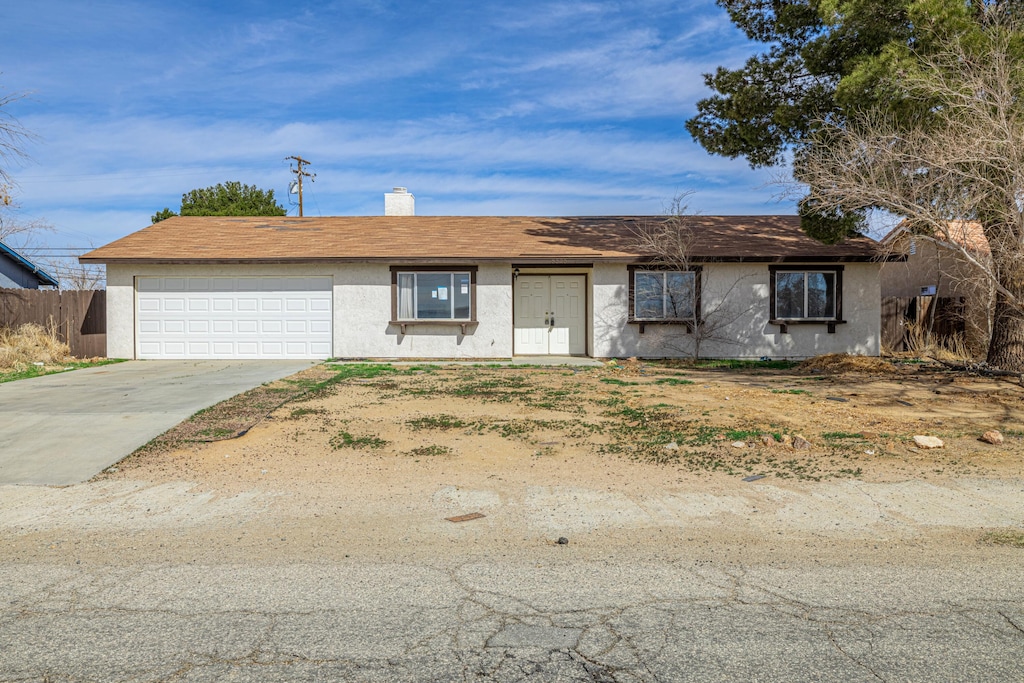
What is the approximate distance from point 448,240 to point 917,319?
13449mm

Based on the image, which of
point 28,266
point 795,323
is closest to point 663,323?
point 795,323

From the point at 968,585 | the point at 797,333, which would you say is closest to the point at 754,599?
the point at 968,585

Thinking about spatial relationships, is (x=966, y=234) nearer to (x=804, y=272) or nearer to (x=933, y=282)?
(x=804, y=272)

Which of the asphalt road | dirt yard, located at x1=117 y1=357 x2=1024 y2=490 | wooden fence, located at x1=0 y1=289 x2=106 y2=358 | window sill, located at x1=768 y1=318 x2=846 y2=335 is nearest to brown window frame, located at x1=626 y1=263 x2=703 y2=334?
window sill, located at x1=768 y1=318 x2=846 y2=335

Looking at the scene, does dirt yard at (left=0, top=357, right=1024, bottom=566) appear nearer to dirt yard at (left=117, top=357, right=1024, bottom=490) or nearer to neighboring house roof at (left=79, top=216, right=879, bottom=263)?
dirt yard at (left=117, top=357, right=1024, bottom=490)

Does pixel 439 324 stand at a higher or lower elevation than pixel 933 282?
lower

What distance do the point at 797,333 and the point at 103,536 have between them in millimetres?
17020

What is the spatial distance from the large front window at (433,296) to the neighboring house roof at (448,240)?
59 centimetres

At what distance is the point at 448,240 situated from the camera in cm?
1945

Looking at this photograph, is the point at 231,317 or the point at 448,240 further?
the point at 448,240

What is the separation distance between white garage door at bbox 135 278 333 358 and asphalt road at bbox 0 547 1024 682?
14.3m

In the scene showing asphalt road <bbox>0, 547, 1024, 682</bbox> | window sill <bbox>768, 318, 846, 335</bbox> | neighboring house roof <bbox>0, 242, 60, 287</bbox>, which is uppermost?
neighboring house roof <bbox>0, 242, 60, 287</bbox>

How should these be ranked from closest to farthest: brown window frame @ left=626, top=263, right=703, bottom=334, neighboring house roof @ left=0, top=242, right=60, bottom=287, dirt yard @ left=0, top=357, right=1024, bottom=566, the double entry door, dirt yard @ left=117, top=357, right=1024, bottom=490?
dirt yard @ left=0, top=357, right=1024, bottom=566 → dirt yard @ left=117, top=357, right=1024, bottom=490 → brown window frame @ left=626, top=263, right=703, bottom=334 → the double entry door → neighboring house roof @ left=0, top=242, right=60, bottom=287

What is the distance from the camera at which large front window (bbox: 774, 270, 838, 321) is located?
18391mm
